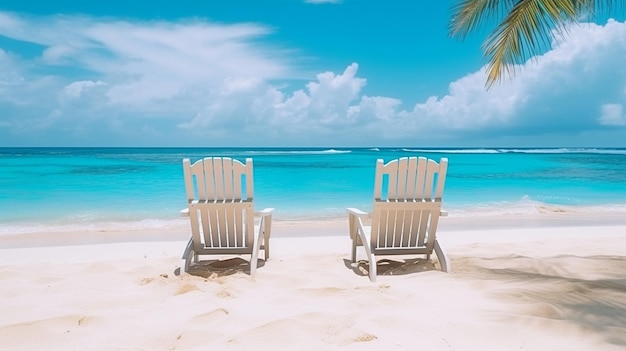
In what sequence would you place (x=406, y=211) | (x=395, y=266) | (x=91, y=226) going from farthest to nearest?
(x=91, y=226) < (x=395, y=266) < (x=406, y=211)

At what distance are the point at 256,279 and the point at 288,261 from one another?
0.80 meters

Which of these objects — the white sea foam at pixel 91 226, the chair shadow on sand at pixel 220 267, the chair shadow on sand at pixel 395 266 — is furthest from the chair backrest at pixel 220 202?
the white sea foam at pixel 91 226

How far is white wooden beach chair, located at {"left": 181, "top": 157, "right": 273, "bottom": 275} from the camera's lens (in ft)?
13.1

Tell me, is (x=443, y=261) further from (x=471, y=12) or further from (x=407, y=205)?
(x=471, y=12)

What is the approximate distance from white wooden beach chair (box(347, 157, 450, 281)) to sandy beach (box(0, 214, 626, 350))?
0.79ft

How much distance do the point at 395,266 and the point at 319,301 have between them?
1.60 meters

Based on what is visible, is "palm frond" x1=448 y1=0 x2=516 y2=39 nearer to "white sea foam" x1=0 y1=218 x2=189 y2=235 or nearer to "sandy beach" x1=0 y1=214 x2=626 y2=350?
"sandy beach" x1=0 y1=214 x2=626 y2=350

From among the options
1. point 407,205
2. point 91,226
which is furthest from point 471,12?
point 91,226

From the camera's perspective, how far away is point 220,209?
4.07m

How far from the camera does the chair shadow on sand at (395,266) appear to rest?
4145 millimetres

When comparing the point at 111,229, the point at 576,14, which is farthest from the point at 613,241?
the point at 111,229

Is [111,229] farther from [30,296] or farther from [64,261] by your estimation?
[30,296]

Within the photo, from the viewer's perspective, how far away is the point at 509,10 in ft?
18.5

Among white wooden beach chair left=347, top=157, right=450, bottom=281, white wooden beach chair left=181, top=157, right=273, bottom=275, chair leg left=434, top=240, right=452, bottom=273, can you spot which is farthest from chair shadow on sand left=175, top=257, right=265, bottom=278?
chair leg left=434, top=240, right=452, bottom=273
